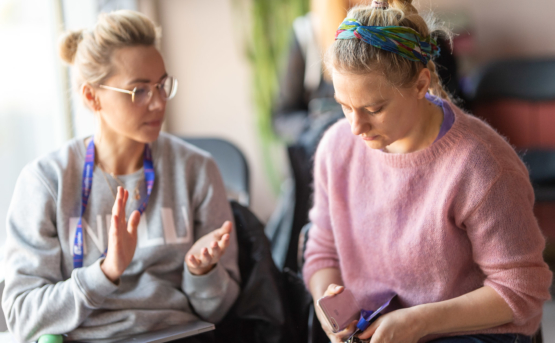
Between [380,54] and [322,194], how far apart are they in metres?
0.48

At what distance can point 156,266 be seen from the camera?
1.46 m

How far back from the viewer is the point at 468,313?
122 centimetres

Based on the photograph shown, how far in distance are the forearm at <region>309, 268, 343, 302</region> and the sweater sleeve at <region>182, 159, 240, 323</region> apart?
21 cm

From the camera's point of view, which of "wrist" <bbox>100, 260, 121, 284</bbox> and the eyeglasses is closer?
"wrist" <bbox>100, 260, 121, 284</bbox>

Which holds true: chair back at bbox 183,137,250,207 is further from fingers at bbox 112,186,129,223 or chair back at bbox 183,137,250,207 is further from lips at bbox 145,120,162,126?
fingers at bbox 112,186,129,223

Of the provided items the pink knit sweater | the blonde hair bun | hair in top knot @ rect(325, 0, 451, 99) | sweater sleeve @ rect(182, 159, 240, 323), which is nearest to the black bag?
sweater sleeve @ rect(182, 159, 240, 323)

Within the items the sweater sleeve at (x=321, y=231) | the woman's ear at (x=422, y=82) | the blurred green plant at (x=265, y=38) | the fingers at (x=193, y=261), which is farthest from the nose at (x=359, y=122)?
the blurred green plant at (x=265, y=38)

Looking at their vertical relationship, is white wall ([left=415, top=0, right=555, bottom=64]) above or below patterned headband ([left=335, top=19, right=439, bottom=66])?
below

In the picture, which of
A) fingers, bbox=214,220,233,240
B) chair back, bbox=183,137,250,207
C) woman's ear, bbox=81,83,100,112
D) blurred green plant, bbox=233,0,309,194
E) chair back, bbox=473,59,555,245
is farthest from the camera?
blurred green plant, bbox=233,0,309,194

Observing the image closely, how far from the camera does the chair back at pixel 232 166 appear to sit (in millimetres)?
2061

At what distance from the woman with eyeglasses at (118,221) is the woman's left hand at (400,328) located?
16.4 inches

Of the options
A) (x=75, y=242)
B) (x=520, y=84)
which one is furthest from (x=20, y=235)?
(x=520, y=84)

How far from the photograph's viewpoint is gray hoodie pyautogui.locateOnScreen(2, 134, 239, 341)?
131cm

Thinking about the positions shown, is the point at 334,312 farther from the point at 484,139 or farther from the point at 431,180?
the point at 484,139
